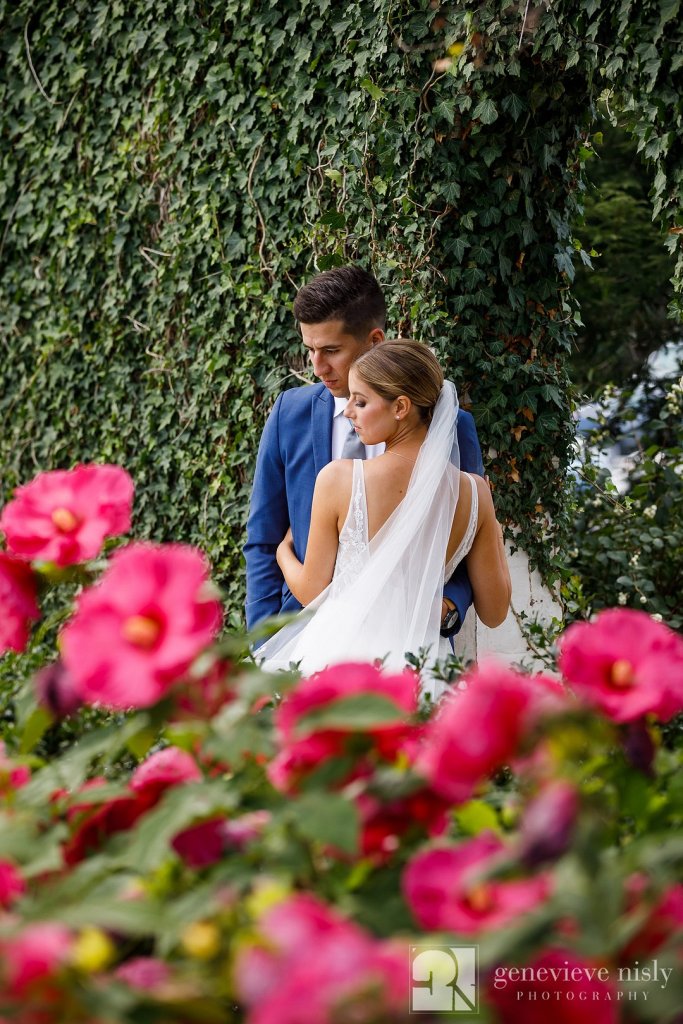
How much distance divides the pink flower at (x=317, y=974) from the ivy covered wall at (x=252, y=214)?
276cm

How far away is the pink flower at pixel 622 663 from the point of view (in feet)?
2.38

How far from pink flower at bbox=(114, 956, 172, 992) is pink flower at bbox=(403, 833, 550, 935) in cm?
14

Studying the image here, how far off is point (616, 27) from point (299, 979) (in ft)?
9.90

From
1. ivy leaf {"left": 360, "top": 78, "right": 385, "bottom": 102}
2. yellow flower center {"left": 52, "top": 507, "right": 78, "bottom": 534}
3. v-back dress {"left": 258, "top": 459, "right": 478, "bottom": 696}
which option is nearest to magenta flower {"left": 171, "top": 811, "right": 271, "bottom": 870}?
yellow flower center {"left": 52, "top": 507, "right": 78, "bottom": 534}

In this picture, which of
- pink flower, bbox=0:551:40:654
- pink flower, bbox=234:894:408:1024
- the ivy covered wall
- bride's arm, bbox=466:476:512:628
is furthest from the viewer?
the ivy covered wall

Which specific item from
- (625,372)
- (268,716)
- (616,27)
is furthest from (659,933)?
(625,372)

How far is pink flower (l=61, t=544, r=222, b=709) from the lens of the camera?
2.23 ft

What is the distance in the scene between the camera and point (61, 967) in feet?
1.75

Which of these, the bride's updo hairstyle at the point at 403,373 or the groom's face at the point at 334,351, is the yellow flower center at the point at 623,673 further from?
the groom's face at the point at 334,351

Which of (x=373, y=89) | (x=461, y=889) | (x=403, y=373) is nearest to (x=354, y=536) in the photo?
(x=403, y=373)

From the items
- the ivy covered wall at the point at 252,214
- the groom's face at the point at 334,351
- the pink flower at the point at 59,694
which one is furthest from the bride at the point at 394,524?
the pink flower at the point at 59,694

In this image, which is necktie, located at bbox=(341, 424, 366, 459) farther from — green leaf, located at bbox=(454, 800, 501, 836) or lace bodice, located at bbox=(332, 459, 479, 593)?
green leaf, located at bbox=(454, 800, 501, 836)

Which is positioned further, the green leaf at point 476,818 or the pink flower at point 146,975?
the green leaf at point 476,818

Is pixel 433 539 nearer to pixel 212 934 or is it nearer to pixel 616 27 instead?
pixel 616 27
